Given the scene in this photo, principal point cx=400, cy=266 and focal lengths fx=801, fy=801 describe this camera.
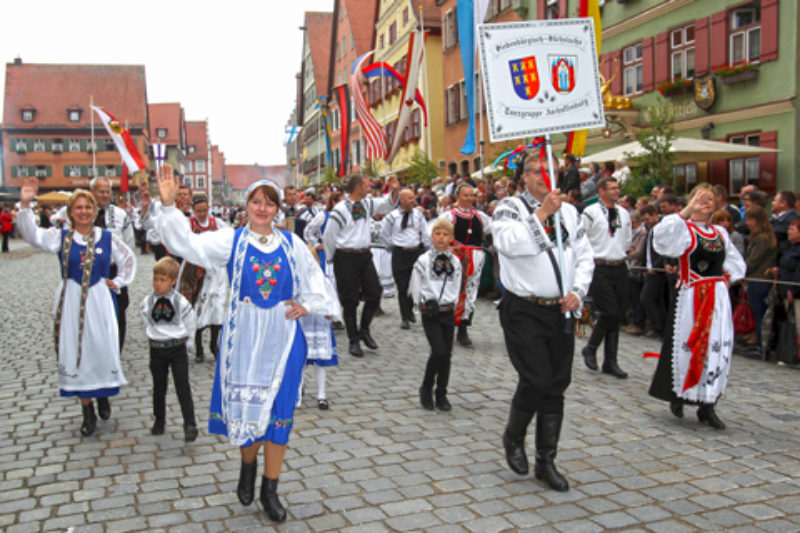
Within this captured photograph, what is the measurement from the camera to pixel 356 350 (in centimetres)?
918

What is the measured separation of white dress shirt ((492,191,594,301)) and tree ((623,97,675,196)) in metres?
10.1

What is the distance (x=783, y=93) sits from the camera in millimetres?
16641

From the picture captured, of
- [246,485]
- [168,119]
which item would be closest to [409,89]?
[246,485]

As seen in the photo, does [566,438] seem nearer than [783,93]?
Yes

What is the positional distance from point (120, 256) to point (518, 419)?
3.57 m

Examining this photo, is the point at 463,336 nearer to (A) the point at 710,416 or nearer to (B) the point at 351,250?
(B) the point at 351,250

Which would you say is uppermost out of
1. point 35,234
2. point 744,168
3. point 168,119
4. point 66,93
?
point 168,119

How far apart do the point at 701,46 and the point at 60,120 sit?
69.2m

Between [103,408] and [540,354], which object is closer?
[540,354]

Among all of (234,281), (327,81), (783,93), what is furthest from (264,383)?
(327,81)

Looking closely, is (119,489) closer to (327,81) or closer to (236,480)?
(236,480)

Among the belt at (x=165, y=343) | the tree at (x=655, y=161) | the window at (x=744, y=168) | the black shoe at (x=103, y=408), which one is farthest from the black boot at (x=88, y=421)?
the window at (x=744, y=168)

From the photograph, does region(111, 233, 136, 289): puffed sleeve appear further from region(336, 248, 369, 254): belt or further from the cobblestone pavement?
region(336, 248, 369, 254): belt

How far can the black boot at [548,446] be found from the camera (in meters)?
4.72
